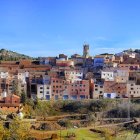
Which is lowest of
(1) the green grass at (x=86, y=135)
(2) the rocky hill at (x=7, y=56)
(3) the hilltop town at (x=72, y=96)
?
(1) the green grass at (x=86, y=135)

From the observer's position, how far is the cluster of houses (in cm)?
4844

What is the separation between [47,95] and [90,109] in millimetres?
5905

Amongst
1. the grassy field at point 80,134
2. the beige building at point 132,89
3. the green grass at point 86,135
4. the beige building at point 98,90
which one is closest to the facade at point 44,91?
the beige building at point 98,90

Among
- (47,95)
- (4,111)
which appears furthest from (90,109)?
(4,111)

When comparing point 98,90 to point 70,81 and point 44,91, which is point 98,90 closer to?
point 70,81

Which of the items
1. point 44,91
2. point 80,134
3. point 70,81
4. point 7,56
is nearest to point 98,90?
point 70,81

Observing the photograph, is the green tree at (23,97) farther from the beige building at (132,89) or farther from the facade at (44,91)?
the beige building at (132,89)

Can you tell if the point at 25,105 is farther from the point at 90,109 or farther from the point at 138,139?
the point at 138,139

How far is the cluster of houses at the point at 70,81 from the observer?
4844 centimetres

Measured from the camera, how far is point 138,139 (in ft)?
87.2

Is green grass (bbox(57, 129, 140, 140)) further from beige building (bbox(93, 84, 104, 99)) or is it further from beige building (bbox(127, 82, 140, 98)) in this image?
beige building (bbox(127, 82, 140, 98))

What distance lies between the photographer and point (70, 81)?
4991 centimetres

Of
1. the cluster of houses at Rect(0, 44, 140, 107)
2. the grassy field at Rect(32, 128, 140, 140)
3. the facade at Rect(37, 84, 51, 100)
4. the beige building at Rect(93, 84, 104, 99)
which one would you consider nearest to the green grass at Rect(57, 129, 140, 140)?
the grassy field at Rect(32, 128, 140, 140)

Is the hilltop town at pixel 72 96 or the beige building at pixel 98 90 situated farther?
the beige building at pixel 98 90
